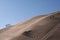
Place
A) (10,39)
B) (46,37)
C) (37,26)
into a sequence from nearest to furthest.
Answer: (46,37) → (10,39) → (37,26)

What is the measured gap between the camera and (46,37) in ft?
22.1

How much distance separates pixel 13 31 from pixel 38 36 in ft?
5.33

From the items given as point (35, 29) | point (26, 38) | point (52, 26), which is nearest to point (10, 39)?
point (26, 38)

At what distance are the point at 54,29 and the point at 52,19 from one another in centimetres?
100

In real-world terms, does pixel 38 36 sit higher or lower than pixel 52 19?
lower

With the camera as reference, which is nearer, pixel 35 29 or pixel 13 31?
pixel 35 29

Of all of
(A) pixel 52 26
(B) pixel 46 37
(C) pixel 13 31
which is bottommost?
(B) pixel 46 37

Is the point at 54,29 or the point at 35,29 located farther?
the point at 35,29

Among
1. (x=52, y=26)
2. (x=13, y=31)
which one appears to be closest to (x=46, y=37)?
(x=52, y=26)

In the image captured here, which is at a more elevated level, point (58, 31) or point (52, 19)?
point (52, 19)

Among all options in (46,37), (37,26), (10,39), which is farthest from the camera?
(37,26)

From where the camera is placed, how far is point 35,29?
755 cm

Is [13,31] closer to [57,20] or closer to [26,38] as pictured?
[26,38]

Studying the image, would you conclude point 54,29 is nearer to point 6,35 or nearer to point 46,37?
point 46,37
